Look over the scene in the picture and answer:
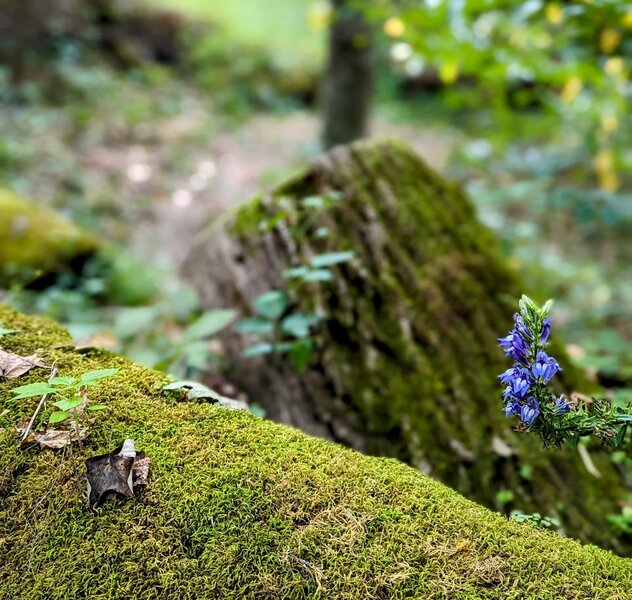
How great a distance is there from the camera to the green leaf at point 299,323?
2402 millimetres

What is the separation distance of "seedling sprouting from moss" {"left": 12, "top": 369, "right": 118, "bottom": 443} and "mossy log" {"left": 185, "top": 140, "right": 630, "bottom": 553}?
4.13 ft

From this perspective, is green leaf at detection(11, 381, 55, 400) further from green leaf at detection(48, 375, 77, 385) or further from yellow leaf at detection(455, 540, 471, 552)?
yellow leaf at detection(455, 540, 471, 552)

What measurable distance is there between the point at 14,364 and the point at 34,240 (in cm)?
365

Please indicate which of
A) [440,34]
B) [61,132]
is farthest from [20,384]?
[61,132]

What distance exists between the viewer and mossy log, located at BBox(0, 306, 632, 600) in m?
1.07

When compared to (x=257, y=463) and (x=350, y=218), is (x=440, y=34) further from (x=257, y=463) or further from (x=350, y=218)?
(x=257, y=463)

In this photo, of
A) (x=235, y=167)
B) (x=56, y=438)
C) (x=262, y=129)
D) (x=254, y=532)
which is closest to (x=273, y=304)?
(x=56, y=438)

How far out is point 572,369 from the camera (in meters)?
2.62

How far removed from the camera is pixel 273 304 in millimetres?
2572

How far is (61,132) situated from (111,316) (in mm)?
5245

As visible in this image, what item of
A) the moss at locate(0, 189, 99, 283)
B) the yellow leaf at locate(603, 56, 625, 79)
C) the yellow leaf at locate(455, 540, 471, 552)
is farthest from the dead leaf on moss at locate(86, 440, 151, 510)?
the yellow leaf at locate(603, 56, 625, 79)

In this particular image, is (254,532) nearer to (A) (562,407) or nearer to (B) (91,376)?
(B) (91,376)

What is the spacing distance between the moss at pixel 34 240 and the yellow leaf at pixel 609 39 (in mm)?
4387

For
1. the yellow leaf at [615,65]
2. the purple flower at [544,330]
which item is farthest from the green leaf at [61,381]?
the yellow leaf at [615,65]
